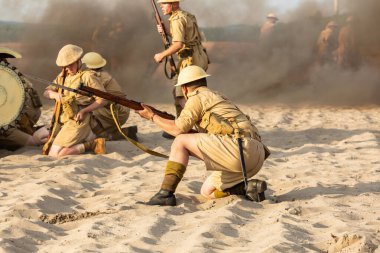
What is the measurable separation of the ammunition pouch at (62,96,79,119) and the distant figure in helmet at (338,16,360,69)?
8.29 m

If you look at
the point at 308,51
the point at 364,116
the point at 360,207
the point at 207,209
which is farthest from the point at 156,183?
the point at 308,51

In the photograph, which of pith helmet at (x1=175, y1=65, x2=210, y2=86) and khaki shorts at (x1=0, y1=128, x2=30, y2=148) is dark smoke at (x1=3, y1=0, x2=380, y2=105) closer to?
khaki shorts at (x1=0, y1=128, x2=30, y2=148)

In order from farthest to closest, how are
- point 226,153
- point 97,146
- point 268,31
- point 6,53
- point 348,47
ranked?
point 268,31, point 348,47, point 97,146, point 6,53, point 226,153

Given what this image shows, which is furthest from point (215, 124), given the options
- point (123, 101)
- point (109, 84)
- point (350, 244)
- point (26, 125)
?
point (26, 125)

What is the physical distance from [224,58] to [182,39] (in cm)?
839

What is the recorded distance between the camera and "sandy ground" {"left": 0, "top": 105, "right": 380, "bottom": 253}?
5059mm

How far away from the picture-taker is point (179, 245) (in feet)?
16.6

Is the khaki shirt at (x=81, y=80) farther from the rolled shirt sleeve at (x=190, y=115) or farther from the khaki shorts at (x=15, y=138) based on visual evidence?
the rolled shirt sleeve at (x=190, y=115)

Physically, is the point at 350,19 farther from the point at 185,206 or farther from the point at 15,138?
the point at 185,206

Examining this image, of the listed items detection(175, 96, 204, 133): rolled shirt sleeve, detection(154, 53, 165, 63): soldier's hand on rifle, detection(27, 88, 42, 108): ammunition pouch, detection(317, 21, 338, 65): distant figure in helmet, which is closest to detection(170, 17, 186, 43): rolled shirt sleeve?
detection(154, 53, 165, 63): soldier's hand on rifle

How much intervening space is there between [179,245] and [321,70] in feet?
37.0

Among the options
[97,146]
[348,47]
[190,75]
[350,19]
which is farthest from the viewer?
[350,19]

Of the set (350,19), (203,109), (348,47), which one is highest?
(350,19)

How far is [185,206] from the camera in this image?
6.12 m
